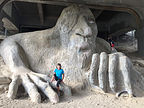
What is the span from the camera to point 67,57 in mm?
2762

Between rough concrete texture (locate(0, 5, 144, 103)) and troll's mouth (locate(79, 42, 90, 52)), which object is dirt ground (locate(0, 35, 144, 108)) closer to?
rough concrete texture (locate(0, 5, 144, 103))

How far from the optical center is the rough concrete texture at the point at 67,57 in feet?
7.73

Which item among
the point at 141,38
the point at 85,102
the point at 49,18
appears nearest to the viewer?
the point at 85,102

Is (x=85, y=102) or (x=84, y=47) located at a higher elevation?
(x=84, y=47)

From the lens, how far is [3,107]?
1.73 m

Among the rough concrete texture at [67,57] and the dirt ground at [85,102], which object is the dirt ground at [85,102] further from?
the rough concrete texture at [67,57]

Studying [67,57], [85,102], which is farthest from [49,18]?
[85,102]

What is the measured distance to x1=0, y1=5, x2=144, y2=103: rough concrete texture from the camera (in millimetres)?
2357

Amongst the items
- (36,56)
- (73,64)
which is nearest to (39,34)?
(36,56)

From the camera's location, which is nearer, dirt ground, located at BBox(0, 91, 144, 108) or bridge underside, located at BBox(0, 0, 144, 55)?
dirt ground, located at BBox(0, 91, 144, 108)

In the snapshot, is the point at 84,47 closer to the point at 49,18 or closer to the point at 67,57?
the point at 67,57

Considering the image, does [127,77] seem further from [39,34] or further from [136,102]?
[39,34]

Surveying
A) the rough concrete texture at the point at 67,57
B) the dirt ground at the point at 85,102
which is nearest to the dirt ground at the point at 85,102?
the dirt ground at the point at 85,102

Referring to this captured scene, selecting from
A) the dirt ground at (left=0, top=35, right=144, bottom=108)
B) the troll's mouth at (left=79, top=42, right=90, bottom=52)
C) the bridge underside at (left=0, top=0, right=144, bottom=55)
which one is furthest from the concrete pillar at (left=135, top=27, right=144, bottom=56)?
the dirt ground at (left=0, top=35, right=144, bottom=108)
